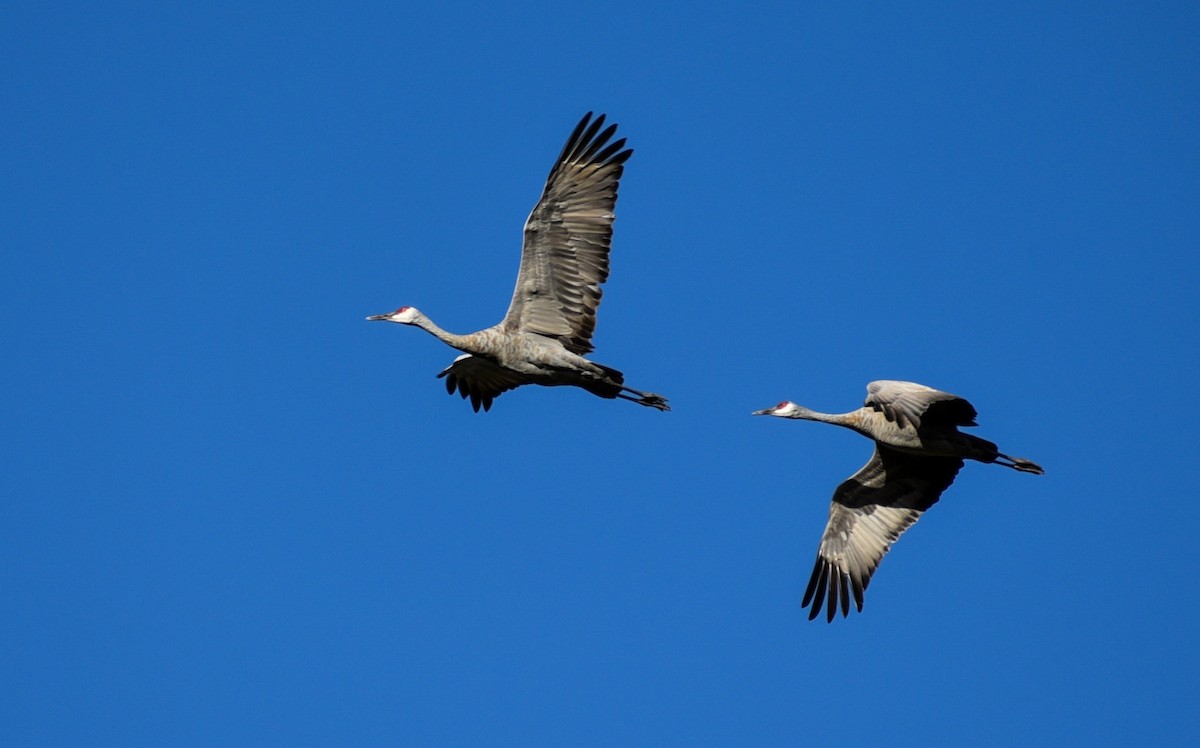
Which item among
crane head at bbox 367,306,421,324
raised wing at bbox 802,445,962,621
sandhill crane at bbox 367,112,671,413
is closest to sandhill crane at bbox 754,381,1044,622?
raised wing at bbox 802,445,962,621

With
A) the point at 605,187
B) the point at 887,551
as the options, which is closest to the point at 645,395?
the point at 605,187

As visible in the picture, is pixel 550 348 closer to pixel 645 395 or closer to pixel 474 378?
pixel 645 395

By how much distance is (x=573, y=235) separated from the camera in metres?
15.8

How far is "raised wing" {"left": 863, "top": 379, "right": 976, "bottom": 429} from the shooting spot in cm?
1466

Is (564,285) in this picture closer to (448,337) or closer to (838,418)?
(448,337)

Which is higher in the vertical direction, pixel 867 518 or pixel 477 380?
pixel 477 380

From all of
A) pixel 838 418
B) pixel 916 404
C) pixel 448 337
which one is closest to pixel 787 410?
pixel 838 418

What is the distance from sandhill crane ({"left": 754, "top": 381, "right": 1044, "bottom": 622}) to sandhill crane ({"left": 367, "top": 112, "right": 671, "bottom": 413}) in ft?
7.62

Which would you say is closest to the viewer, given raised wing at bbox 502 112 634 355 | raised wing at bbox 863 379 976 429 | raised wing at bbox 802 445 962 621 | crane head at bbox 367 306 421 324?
raised wing at bbox 863 379 976 429

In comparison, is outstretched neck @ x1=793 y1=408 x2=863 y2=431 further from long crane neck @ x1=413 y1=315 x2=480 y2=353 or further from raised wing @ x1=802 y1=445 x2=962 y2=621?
long crane neck @ x1=413 y1=315 x2=480 y2=353

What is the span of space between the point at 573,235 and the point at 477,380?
3179mm

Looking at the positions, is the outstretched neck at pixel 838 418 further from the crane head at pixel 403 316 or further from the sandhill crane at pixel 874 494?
the crane head at pixel 403 316

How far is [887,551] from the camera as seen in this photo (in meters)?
17.1

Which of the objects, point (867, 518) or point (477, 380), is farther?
point (477, 380)
